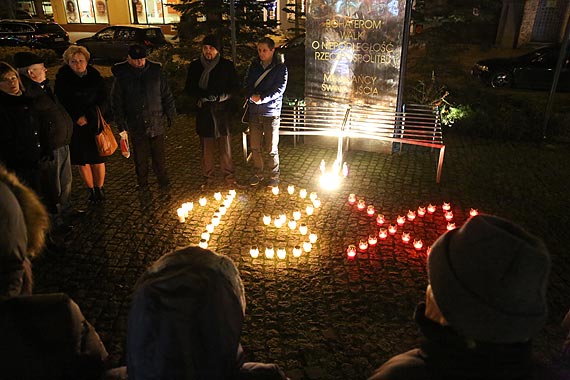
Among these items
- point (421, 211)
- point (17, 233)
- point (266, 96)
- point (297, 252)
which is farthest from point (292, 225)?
point (17, 233)

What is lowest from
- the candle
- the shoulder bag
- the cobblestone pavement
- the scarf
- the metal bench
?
the cobblestone pavement

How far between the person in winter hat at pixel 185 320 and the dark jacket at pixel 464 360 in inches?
25.8

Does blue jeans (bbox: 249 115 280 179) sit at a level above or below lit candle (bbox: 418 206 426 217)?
above

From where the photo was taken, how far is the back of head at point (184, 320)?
1534 millimetres

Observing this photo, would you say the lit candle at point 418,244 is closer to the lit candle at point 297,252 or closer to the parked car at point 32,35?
the lit candle at point 297,252

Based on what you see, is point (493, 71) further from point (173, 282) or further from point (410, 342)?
point (173, 282)

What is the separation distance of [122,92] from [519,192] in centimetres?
629

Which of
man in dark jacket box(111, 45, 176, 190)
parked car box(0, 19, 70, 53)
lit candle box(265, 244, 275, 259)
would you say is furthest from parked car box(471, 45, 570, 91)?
parked car box(0, 19, 70, 53)

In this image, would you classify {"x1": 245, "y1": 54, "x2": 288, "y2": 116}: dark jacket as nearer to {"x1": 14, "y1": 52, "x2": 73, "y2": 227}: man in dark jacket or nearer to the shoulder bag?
the shoulder bag

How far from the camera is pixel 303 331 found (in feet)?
14.0

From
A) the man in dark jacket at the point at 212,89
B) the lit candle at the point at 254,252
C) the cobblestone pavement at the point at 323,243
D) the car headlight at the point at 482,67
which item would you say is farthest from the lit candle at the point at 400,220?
the car headlight at the point at 482,67

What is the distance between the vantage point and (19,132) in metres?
4.87

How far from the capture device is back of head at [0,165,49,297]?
213cm

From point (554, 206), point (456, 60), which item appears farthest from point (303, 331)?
point (456, 60)
